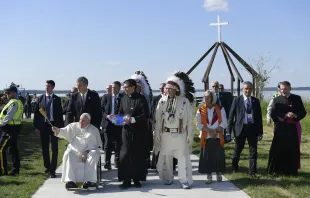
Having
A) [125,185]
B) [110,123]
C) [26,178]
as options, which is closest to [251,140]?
[125,185]

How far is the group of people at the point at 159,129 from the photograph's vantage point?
6.93m

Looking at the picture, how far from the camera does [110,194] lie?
257 inches

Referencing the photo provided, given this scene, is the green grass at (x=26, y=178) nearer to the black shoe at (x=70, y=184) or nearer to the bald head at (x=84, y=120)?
the black shoe at (x=70, y=184)

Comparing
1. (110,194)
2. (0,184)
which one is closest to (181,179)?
(110,194)

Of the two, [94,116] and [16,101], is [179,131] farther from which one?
[16,101]

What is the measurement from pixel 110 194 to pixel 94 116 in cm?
166

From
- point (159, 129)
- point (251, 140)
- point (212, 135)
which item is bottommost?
point (251, 140)

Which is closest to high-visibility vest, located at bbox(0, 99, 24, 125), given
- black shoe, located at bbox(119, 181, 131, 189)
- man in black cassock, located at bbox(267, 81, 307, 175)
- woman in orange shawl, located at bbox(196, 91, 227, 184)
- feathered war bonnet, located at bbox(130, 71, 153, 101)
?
feathered war bonnet, located at bbox(130, 71, 153, 101)

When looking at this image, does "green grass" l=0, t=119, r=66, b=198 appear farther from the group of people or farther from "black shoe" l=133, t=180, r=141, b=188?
"black shoe" l=133, t=180, r=141, b=188

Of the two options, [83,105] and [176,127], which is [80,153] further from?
[176,127]

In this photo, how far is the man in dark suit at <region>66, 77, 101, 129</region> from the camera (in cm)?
746

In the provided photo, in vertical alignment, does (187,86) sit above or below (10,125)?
above

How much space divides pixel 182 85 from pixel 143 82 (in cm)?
140

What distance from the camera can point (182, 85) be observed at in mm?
7105
